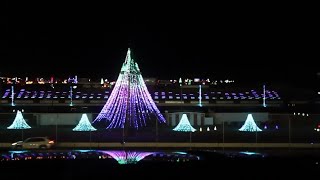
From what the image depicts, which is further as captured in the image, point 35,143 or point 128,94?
point 128,94

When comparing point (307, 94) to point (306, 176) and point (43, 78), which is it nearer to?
point (43, 78)

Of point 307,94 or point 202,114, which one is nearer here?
point 202,114

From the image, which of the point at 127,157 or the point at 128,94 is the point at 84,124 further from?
the point at 127,157

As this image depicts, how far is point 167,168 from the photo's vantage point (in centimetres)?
547

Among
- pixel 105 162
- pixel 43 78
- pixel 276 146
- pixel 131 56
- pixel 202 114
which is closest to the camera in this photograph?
pixel 105 162

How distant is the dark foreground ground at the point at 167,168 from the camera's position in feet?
16.5

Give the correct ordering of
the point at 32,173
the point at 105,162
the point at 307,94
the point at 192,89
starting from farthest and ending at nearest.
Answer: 1. the point at 192,89
2. the point at 307,94
3. the point at 105,162
4. the point at 32,173

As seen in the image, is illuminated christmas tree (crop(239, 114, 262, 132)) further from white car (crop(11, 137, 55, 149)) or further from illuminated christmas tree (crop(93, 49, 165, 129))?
white car (crop(11, 137, 55, 149))

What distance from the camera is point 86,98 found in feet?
279

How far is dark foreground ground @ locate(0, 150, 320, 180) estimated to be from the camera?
503 cm

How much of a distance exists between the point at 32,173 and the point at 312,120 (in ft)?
180

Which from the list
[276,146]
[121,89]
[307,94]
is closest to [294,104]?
[307,94]

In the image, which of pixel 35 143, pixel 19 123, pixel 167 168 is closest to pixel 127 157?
pixel 167 168

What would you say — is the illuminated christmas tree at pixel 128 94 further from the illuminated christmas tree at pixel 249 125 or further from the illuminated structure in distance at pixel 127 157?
the illuminated structure in distance at pixel 127 157
